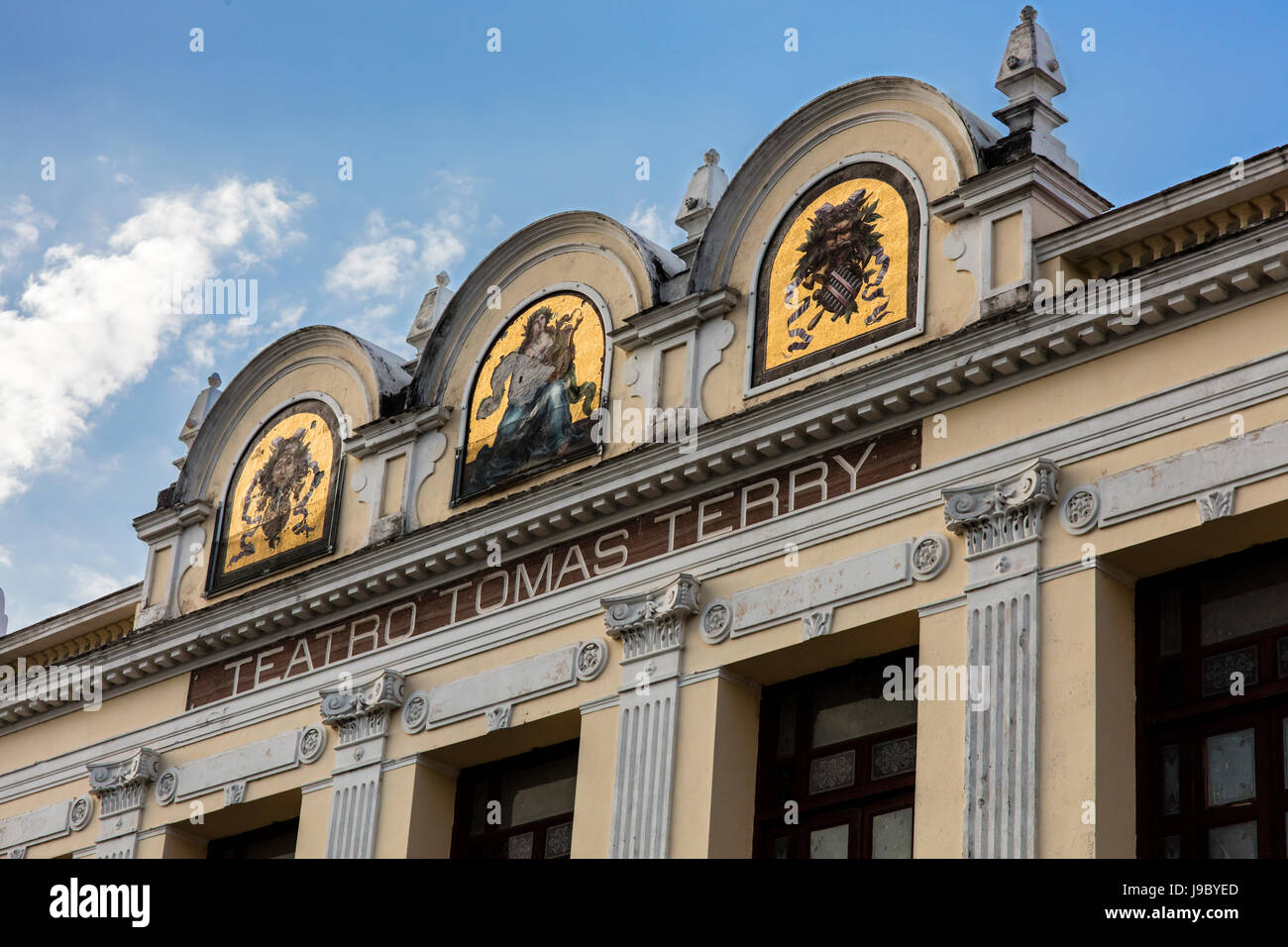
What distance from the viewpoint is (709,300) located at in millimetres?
20109

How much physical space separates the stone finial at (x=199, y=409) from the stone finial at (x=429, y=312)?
2915mm

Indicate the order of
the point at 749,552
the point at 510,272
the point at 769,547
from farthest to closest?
1. the point at 510,272
2. the point at 749,552
3. the point at 769,547

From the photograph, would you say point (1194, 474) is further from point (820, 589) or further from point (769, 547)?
point (769, 547)

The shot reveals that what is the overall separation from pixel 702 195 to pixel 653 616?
4.26 m

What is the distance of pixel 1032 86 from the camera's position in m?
18.9

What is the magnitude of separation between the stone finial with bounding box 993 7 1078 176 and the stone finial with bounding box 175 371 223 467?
10052 mm

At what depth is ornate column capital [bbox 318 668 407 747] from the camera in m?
21.1

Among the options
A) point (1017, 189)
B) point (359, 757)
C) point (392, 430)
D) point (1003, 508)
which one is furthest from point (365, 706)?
point (1017, 189)

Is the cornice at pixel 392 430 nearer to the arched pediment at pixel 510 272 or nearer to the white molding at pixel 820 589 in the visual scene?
the arched pediment at pixel 510 272

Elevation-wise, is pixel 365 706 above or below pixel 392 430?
below

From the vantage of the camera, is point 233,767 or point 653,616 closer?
point 653,616

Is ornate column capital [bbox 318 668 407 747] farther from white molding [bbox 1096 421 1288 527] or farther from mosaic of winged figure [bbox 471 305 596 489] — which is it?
white molding [bbox 1096 421 1288 527]

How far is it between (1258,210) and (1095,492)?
2385 mm

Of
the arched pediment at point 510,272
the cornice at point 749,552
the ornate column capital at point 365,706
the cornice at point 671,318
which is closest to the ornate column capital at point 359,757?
the ornate column capital at point 365,706
